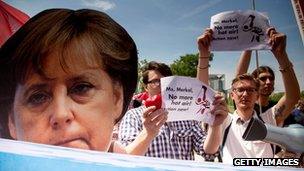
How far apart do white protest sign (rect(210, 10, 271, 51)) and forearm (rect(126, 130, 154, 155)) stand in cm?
65

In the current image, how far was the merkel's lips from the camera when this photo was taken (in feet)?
12.1

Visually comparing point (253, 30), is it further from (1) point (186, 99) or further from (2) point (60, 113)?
(2) point (60, 113)

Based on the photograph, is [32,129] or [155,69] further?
[32,129]

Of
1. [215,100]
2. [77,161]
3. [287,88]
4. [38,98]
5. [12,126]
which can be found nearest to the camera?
[287,88]

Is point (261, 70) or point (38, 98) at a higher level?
point (261, 70)

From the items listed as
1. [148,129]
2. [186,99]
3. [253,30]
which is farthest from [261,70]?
[148,129]

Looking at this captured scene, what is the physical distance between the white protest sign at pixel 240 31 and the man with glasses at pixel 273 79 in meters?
0.05

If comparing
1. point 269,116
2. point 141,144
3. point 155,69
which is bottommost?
point 141,144

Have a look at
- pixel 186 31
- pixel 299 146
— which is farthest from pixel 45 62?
pixel 299 146

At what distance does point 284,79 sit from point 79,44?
1.22 meters

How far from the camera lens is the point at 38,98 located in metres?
3.78

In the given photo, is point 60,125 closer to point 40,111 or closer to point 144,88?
point 40,111

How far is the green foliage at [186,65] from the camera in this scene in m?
3.59

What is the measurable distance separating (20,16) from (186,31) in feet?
3.60
